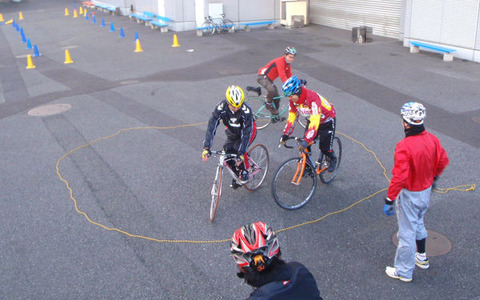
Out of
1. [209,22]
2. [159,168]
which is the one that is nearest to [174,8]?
[209,22]

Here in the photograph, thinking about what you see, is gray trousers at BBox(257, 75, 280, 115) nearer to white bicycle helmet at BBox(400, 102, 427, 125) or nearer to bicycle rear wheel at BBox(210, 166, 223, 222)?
bicycle rear wheel at BBox(210, 166, 223, 222)

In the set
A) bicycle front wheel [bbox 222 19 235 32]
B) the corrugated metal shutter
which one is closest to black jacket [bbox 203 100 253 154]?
the corrugated metal shutter

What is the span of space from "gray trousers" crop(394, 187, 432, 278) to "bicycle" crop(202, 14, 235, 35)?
21.1 metres

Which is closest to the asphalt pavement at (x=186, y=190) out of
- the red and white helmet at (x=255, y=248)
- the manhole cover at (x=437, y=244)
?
the manhole cover at (x=437, y=244)

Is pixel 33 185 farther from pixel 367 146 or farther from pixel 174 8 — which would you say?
pixel 174 8

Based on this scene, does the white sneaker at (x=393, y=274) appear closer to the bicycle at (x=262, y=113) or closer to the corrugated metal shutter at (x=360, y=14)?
the bicycle at (x=262, y=113)

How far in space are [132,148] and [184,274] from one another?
480 cm

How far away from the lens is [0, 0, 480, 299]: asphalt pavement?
5395mm

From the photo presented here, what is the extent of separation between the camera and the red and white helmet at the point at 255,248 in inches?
111

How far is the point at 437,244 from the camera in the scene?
231 inches

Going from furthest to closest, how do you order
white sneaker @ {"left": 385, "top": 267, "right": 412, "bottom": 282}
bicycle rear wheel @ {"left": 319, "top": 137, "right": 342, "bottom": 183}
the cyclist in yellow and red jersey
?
bicycle rear wheel @ {"left": 319, "top": 137, "right": 342, "bottom": 183}
the cyclist in yellow and red jersey
white sneaker @ {"left": 385, "top": 267, "right": 412, "bottom": 282}

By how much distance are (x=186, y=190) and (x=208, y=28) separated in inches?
736

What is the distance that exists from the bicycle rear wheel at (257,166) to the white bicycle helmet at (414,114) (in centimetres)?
320

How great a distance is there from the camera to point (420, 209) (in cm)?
498
